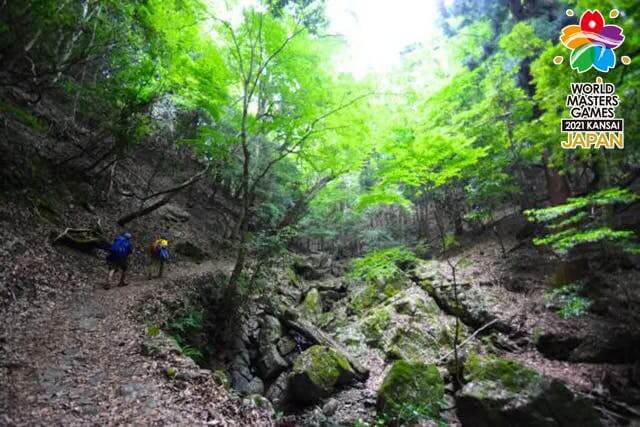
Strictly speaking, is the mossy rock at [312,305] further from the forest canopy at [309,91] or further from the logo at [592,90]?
the logo at [592,90]

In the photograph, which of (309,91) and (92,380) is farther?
(309,91)

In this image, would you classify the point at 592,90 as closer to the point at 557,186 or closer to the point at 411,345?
the point at 557,186

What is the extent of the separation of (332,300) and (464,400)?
886cm

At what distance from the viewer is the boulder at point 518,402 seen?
6.35 meters

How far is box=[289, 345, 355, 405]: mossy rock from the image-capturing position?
8297 mm

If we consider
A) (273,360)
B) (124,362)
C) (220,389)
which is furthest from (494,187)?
(124,362)

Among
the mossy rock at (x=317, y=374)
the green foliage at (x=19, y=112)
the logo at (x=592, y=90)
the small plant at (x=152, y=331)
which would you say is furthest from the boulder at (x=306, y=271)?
the logo at (x=592, y=90)

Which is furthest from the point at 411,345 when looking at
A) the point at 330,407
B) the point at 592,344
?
the point at 592,344

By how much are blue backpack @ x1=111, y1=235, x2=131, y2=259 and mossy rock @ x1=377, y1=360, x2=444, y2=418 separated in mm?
8280

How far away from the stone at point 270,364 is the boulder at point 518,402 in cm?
492

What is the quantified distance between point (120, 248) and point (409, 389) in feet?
29.5

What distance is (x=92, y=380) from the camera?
4.90 metres

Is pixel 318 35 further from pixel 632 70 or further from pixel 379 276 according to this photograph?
pixel 379 276

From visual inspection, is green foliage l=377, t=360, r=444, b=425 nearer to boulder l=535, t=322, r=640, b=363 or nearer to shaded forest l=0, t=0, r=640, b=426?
shaded forest l=0, t=0, r=640, b=426
